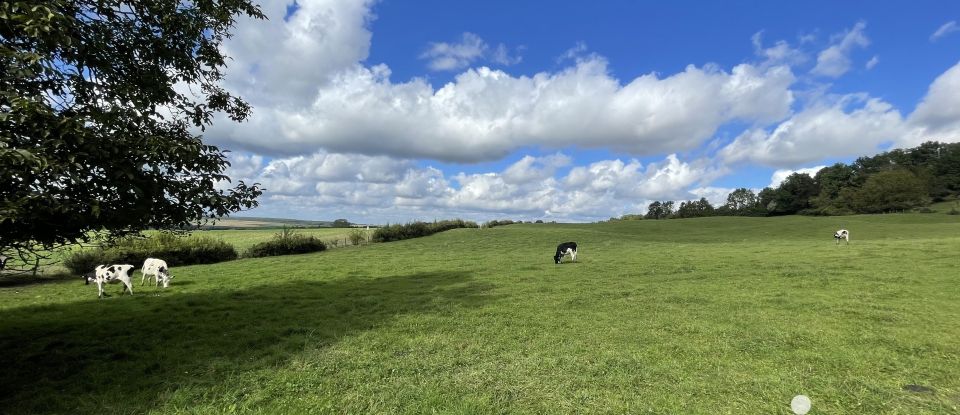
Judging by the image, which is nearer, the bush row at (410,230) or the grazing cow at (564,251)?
the grazing cow at (564,251)

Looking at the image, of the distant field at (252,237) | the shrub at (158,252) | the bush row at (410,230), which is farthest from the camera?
the bush row at (410,230)

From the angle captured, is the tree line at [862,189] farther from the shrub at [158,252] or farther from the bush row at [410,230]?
the shrub at [158,252]

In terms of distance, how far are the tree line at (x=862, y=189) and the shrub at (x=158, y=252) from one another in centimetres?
7599

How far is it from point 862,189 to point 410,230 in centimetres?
10055

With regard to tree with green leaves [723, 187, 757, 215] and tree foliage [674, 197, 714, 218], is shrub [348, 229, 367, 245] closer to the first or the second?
tree foliage [674, 197, 714, 218]

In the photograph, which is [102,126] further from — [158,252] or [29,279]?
[158,252]

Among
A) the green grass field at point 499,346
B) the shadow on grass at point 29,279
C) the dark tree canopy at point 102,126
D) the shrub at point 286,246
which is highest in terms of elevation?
the dark tree canopy at point 102,126

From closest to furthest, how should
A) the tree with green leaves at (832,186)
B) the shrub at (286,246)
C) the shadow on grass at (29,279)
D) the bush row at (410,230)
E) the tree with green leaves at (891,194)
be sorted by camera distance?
the shadow on grass at (29,279), the shrub at (286,246), the bush row at (410,230), the tree with green leaves at (891,194), the tree with green leaves at (832,186)

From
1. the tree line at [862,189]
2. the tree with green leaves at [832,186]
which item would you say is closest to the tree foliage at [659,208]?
the tree line at [862,189]

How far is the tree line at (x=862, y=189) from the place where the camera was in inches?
3659

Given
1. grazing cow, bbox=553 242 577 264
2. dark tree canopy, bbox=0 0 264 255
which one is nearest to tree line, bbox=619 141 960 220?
grazing cow, bbox=553 242 577 264

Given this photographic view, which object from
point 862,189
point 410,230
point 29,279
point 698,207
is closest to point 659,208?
point 698,207

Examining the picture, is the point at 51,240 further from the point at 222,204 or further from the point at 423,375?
the point at 423,375

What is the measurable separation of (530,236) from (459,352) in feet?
138
